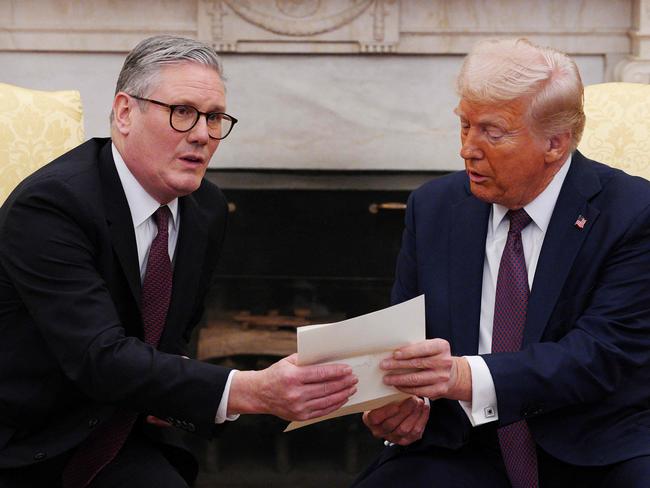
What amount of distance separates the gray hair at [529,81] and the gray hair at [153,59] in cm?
54

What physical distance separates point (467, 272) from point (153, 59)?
0.75 meters

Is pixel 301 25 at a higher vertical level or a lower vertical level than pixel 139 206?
higher

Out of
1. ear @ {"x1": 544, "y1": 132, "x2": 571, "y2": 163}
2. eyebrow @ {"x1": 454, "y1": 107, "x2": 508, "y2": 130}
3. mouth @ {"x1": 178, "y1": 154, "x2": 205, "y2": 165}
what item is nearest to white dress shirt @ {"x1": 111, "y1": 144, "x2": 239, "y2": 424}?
mouth @ {"x1": 178, "y1": 154, "x2": 205, "y2": 165}

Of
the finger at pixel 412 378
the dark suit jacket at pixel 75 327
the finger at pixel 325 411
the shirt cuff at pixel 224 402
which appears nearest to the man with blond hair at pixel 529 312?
the finger at pixel 412 378

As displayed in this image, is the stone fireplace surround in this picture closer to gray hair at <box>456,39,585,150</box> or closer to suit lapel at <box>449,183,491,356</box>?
suit lapel at <box>449,183,491,356</box>

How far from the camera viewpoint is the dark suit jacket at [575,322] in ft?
6.50

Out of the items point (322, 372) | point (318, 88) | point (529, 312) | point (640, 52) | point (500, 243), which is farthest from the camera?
point (318, 88)

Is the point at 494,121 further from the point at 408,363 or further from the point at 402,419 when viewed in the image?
the point at 402,419

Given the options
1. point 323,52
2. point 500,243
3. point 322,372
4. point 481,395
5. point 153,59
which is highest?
point 153,59

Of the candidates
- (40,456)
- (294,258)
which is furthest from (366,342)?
(294,258)

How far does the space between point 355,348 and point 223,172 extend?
217 centimetres

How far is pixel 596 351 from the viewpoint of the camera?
1.98 m

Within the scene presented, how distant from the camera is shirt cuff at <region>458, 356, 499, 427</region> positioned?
6.51ft

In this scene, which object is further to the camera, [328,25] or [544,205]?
[328,25]
